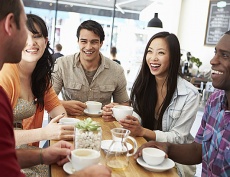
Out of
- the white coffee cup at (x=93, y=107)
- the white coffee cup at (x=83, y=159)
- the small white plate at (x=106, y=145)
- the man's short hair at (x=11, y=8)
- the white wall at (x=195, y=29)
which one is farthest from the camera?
the white wall at (x=195, y=29)

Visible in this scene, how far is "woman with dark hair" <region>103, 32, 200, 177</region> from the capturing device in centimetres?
185

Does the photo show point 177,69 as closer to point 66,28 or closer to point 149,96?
point 149,96

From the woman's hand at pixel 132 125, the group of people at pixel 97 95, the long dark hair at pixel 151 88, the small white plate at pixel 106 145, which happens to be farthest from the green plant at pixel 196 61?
the small white plate at pixel 106 145

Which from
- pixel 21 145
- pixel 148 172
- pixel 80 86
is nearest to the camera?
pixel 148 172

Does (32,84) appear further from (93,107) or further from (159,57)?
(159,57)

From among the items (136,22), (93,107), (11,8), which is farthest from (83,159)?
(136,22)

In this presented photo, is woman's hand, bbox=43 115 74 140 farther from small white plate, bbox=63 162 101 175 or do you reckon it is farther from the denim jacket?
the denim jacket

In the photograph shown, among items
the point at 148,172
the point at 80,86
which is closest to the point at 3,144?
the point at 148,172

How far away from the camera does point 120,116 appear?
1629 millimetres

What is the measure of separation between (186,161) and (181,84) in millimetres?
607

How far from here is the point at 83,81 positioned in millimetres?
2566

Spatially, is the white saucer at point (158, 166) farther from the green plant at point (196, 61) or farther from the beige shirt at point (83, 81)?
the green plant at point (196, 61)

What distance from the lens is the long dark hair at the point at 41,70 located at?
1.85 metres

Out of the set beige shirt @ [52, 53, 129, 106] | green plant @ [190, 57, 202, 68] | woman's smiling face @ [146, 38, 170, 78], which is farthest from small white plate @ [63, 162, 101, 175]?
green plant @ [190, 57, 202, 68]
